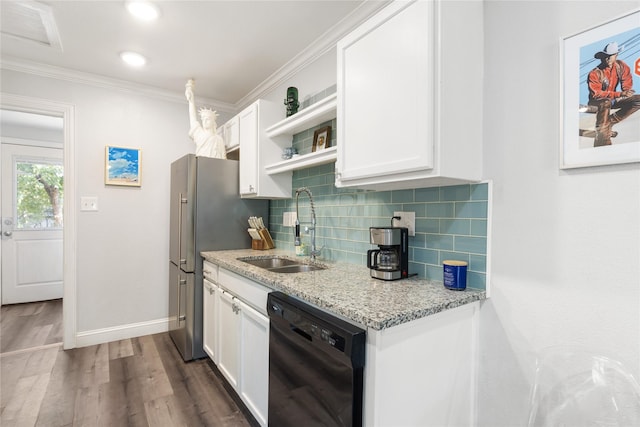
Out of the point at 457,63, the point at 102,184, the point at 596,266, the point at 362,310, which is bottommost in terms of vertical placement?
the point at 362,310

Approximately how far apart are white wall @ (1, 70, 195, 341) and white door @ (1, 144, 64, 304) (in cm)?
190

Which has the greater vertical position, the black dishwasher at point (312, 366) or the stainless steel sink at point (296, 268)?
the stainless steel sink at point (296, 268)

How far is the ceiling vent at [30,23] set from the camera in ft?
6.18

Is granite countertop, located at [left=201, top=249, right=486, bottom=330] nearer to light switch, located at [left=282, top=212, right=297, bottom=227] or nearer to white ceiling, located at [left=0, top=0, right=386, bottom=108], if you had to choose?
light switch, located at [left=282, top=212, right=297, bottom=227]

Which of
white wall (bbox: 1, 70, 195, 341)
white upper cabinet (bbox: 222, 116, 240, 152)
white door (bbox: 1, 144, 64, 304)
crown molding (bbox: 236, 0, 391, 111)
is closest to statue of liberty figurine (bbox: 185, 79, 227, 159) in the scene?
white upper cabinet (bbox: 222, 116, 240, 152)

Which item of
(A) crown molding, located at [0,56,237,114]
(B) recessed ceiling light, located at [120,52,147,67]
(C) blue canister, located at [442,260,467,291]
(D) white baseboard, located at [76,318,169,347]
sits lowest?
(D) white baseboard, located at [76,318,169,347]

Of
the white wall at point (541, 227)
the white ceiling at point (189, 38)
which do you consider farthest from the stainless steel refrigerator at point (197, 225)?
the white wall at point (541, 227)

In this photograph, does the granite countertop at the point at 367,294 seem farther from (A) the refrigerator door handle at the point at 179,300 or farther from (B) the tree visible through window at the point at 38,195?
(B) the tree visible through window at the point at 38,195

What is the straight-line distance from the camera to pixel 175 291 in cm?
284

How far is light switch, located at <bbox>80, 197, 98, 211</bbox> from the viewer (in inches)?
111

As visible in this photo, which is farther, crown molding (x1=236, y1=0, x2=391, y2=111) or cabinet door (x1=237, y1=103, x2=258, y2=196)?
cabinet door (x1=237, y1=103, x2=258, y2=196)

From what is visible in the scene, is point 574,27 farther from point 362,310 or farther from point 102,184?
point 102,184

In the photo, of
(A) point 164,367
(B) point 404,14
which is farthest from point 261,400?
(B) point 404,14

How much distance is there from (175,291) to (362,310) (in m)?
2.31
